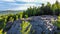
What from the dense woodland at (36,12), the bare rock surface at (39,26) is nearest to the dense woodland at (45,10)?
the dense woodland at (36,12)

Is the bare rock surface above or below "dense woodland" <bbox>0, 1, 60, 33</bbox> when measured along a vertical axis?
below

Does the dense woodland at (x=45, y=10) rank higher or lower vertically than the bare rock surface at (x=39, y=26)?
higher

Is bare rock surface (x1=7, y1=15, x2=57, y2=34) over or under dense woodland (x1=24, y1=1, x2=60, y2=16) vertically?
under

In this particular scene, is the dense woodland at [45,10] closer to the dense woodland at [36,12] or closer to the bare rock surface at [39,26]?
the dense woodland at [36,12]

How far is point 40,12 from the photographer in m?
3.23

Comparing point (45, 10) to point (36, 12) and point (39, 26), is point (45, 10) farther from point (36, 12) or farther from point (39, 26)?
point (39, 26)

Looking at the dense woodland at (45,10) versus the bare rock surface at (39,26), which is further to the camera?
the dense woodland at (45,10)

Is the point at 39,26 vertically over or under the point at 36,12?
under

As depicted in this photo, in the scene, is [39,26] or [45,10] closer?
[39,26]

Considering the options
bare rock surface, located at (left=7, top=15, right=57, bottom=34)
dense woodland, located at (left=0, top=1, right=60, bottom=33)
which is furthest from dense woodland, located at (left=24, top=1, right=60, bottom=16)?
bare rock surface, located at (left=7, top=15, right=57, bottom=34)

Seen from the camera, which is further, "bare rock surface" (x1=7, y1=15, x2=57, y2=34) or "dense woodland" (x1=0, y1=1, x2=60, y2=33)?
"dense woodland" (x1=0, y1=1, x2=60, y2=33)

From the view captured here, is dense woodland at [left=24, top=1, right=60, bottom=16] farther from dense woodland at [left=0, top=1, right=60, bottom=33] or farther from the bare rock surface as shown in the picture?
the bare rock surface

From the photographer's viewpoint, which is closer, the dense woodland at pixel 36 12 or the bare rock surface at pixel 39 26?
the bare rock surface at pixel 39 26

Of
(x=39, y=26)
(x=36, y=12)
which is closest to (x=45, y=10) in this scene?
(x=36, y=12)
